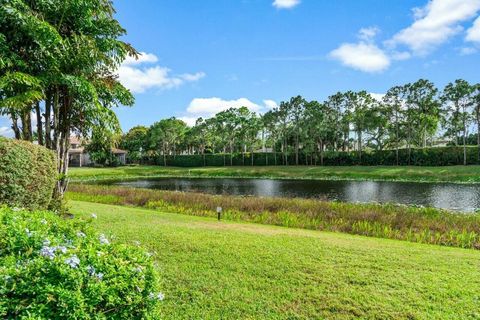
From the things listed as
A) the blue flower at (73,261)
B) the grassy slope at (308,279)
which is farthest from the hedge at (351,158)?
the blue flower at (73,261)

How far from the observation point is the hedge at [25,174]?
7180mm

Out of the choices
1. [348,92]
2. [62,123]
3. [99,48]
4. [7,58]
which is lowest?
[62,123]

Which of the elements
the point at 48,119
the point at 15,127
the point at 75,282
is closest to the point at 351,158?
the point at 48,119

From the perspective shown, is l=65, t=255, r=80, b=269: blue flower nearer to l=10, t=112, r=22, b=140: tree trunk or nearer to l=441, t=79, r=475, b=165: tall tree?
l=10, t=112, r=22, b=140: tree trunk

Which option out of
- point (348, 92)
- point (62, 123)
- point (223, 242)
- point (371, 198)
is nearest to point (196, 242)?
point (223, 242)

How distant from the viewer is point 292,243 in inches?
315

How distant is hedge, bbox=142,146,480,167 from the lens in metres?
47.1

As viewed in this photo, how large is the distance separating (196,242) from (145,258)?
4.25 m

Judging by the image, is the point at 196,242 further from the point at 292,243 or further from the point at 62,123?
the point at 62,123

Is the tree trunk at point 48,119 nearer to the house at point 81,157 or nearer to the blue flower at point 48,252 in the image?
the blue flower at point 48,252

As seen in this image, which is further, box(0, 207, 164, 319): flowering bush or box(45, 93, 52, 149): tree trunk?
box(45, 93, 52, 149): tree trunk

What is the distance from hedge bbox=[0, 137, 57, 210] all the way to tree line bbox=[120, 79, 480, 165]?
50.1 m

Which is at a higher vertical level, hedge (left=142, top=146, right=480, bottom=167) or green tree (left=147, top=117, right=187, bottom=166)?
green tree (left=147, top=117, right=187, bottom=166)

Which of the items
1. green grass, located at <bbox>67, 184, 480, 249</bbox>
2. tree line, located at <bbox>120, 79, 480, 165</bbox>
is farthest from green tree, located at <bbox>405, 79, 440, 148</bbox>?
green grass, located at <bbox>67, 184, 480, 249</bbox>
